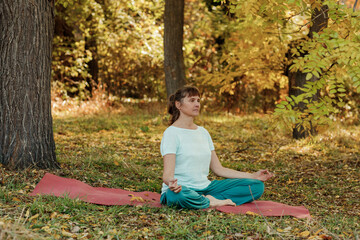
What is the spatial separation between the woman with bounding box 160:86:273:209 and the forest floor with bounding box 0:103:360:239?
0.36 metres

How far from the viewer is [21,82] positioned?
468 cm

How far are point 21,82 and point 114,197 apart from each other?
1725 millimetres

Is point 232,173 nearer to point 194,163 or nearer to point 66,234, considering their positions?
point 194,163

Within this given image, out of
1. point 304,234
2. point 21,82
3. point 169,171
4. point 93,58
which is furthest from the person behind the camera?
point 93,58

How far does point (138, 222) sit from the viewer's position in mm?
3404

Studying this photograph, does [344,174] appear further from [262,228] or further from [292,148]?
[262,228]

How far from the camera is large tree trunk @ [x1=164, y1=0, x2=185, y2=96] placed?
31.7ft

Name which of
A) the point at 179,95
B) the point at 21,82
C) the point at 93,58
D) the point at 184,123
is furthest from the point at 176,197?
the point at 93,58

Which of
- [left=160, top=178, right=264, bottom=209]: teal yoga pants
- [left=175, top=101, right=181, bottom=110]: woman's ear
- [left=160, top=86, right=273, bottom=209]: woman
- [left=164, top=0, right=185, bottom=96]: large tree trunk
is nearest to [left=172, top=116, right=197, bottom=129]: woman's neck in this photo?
[left=160, top=86, right=273, bottom=209]: woman

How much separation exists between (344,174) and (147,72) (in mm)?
8647

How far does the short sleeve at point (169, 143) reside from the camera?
4.02m

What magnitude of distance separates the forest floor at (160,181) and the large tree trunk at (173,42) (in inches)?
39.0

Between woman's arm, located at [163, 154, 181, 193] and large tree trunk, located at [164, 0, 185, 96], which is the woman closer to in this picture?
woman's arm, located at [163, 154, 181, 193]

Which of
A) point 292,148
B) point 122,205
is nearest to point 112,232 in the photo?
point 122,205
